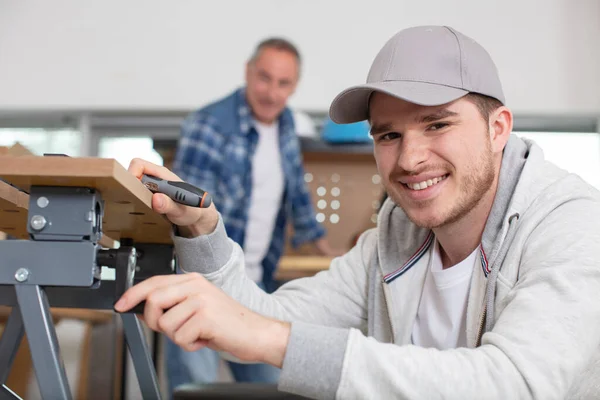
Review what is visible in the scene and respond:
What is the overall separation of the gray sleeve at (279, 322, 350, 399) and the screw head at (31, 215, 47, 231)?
29 centimetres

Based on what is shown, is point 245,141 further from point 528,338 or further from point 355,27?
point 528,338

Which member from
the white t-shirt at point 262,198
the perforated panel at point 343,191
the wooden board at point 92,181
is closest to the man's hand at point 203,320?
the wooden board at point 92,181

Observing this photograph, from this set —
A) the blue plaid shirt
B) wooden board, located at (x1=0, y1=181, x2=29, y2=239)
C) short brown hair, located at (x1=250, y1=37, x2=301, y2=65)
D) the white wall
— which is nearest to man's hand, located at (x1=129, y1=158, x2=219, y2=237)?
wooden board, located at (x1=0, y1=181, x2=29, y2=239)

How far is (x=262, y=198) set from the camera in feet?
9.02

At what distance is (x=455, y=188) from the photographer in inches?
44.5

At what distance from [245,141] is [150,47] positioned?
1.32 m

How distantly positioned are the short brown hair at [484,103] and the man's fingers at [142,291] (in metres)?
0.56

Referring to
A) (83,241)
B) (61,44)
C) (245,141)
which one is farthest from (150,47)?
(83,241)

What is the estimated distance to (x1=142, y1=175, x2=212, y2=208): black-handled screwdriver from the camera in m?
0.94

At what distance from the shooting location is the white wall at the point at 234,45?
3699mm

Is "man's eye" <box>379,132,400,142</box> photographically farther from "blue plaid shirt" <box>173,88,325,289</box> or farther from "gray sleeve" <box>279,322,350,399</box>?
"blue plaid shirt" <box>173,88,325,289</box>

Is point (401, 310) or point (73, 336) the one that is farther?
point (73, 336)

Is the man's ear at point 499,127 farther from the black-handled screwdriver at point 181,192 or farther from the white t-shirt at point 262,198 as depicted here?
the white t-shirt at point 262,198

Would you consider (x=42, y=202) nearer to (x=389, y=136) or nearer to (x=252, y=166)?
(x=389, y=136)
